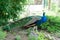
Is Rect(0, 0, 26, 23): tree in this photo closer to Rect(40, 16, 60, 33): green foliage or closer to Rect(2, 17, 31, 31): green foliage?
Rect(2, 17, 31, 31): green foliage

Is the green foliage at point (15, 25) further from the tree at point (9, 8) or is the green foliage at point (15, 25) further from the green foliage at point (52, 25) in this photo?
the green foliage at point (52, 25)

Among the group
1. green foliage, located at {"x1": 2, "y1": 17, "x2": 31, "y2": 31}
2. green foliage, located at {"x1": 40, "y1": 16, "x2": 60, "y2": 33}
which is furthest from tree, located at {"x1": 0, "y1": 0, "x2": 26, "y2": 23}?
green foliage, located at {"x1": 40, "y1": 16, "x2": 60, "y2": 33}

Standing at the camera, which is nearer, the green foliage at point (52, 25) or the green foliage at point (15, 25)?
the green foliage at point (15, 25)

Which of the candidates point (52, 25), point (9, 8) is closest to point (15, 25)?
point (9, 8)

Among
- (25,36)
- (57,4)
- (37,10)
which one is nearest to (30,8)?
(37,10)

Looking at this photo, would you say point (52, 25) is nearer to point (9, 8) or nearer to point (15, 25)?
point (15, 25)

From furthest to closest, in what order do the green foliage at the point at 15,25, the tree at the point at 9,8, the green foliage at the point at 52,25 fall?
the green foliage at the point at 52,25 < the green foliage at the point at 15,25 < the tree at the point at 9,8

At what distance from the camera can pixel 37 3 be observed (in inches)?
412

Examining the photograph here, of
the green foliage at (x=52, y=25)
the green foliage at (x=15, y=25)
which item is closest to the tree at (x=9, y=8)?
the green foliage at (x=15, y=25)

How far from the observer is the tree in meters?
6.08

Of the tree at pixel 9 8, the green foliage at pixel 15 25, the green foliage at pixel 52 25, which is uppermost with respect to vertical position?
the tree at pixel 9 8

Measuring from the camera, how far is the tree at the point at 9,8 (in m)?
6.08

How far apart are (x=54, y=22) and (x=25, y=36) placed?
1860 mm

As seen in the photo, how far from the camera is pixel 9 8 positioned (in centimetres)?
639
